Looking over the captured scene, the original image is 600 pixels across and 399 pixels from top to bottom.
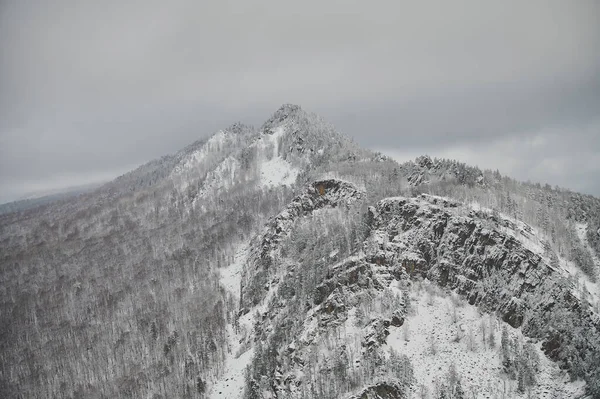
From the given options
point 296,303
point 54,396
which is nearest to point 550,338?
point 296,303

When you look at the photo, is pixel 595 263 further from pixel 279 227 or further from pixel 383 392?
pixel 279 227

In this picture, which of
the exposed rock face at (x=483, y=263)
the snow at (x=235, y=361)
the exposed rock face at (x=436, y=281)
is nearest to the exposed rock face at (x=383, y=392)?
the exposed rock face at (x=436, y=281)

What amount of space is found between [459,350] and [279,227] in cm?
8220

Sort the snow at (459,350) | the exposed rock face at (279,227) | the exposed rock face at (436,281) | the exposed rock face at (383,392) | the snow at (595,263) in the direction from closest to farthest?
1. the snow at (459,350)
2. the exposed rock face at (436,281)
3. the exposed rock face at (383,392)
4. the snow at (595,263)
5. the exposed rock face at (279,227)

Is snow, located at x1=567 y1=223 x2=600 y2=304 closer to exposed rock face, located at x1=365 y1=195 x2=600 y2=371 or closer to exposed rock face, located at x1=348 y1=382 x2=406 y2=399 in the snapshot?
exposed rock face, located at x1=365 y1=195 x2=600 y2=371

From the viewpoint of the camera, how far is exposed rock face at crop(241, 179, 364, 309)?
140125mm

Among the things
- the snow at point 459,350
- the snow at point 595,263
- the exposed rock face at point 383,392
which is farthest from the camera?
the snow at point 595,263

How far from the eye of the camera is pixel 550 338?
77.5 m

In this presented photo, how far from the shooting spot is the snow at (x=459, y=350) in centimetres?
7425

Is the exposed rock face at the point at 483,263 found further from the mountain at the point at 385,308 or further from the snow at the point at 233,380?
the snow at the point at 233,380

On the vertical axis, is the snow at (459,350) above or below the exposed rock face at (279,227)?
below

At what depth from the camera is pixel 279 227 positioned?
15262cm

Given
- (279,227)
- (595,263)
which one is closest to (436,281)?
(595,263)

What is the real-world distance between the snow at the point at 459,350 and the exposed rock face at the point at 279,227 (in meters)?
56.5
